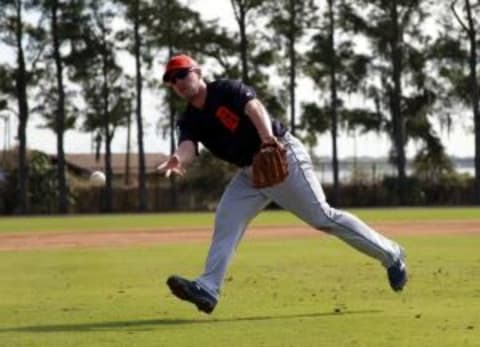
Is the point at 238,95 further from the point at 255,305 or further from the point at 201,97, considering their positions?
the point at 255,305

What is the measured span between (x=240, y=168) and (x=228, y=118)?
69cm

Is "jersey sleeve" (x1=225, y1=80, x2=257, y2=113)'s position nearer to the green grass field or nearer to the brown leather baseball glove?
the brown leather baseball glove

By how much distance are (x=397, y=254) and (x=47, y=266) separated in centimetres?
817

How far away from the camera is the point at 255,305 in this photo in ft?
33.3

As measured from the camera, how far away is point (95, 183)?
237 ft

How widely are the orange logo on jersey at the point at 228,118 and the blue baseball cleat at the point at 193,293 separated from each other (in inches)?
49.8

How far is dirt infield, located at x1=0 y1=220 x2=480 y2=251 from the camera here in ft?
81.1

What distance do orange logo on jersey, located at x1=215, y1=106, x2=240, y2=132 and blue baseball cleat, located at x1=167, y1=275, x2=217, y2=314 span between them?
1.27 metres

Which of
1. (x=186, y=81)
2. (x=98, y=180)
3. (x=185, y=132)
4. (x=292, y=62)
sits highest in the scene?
(x=292, y=62)

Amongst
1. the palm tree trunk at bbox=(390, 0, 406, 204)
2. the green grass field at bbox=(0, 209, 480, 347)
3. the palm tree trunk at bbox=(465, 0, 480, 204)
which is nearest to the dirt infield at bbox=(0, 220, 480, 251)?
the green grass field at bbox=(0, 209, 480, 347)

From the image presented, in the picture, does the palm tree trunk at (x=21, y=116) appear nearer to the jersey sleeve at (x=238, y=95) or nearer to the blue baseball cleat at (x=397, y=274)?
the blue baseball cleat at (x=397, y=274)

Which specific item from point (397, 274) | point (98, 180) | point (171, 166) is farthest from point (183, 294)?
point (98, 180)

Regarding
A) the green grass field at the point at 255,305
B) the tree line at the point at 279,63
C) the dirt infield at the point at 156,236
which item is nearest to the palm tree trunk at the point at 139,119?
the tree line at the point at 279,63

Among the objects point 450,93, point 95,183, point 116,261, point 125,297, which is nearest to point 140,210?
point 95,183
